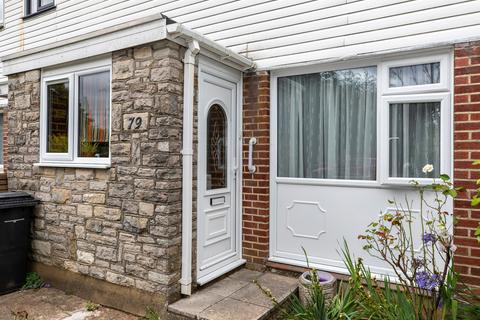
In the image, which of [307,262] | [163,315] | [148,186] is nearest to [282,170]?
[307,262]

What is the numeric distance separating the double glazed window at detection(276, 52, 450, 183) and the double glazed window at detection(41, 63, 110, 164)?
199 cm

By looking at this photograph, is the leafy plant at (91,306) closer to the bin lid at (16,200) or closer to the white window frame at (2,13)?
the bin lid at (16,200)

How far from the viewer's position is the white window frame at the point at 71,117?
376cm

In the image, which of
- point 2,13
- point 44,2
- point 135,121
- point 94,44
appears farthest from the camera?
point 2,13

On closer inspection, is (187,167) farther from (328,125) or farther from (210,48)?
(328,125)

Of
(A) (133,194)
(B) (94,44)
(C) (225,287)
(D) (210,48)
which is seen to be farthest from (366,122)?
(B) (94,44)

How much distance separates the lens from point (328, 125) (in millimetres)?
3904

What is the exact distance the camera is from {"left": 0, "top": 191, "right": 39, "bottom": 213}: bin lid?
4.00 metres

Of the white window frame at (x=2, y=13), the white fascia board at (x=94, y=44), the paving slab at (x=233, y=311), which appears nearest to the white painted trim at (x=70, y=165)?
the white fascia board at (x=94, y=44)

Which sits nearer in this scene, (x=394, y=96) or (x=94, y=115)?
(x=394, y=96)

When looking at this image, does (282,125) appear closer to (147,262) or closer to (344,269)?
(344,269)

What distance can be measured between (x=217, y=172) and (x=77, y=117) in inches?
68.6

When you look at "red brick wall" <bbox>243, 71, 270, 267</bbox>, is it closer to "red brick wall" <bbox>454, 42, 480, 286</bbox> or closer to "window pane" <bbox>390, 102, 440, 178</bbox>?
"window pane" <bbox>390, 102, 440, 178</bbox>

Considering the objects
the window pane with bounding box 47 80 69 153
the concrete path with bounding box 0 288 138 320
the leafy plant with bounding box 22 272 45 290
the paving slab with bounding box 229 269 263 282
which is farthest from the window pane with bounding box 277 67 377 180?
the leafy plant with bounding box 22 272 45 290
